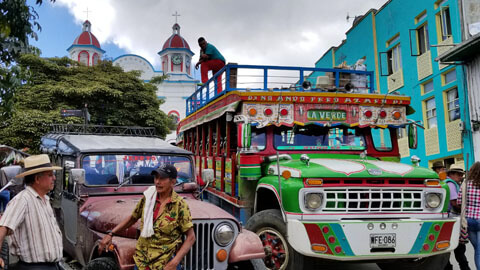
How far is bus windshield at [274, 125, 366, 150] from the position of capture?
644 cm

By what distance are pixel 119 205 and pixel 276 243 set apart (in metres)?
1.96

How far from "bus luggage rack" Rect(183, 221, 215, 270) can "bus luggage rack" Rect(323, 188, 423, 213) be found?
1.63 metres

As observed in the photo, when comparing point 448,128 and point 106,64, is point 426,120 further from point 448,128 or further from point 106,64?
point 106,64

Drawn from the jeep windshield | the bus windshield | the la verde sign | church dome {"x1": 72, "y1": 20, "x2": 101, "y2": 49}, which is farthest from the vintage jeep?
church dome {"x1": 72, "y1": 20, "x2": 101, "y2": 49}

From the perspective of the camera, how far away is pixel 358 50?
68.0 feet

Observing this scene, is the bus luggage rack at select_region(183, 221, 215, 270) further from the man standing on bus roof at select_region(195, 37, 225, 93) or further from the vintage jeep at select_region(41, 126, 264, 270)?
the man standing on bus roof at select_region(195, 37, 225, 93)

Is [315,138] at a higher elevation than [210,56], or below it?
below

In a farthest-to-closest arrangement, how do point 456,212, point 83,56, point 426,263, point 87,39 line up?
point 87,39
point 83,56
point 456,212
point 426,263

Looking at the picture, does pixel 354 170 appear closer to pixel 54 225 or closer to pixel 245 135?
pixel 245 135

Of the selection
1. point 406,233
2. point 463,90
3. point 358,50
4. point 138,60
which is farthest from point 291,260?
point 138,60

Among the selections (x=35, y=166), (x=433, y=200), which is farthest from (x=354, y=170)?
(x=35, y=166)

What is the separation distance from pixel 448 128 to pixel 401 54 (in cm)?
447

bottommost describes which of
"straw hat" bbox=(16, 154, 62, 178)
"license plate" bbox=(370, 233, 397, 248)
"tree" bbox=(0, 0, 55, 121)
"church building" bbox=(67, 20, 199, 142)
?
"license plate" bbox=(370, 233, 397, 248)

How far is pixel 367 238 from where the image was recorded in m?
4.41
